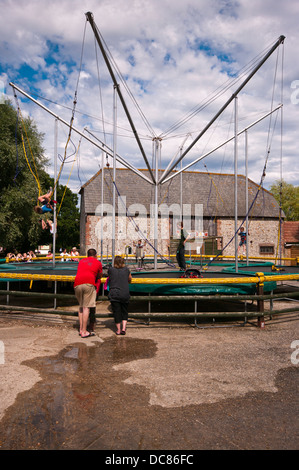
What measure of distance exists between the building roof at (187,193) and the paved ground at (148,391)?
1026 inches

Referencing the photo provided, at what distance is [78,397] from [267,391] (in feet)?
7.70

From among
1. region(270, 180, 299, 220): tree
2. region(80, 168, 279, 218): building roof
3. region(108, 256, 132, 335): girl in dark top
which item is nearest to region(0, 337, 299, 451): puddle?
region(108, 256, 132, 335): girl in dark top

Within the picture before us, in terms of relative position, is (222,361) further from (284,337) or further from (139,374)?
(284,337)

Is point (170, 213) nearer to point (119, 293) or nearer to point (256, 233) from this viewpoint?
point (256, 233)

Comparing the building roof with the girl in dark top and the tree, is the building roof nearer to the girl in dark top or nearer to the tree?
the tree

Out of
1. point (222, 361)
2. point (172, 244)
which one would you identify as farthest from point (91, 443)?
point (172, 244)

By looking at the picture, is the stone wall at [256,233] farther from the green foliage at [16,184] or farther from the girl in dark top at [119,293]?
the girl in dark top at [119,293]

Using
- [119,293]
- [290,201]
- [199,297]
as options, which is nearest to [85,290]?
[119,293]

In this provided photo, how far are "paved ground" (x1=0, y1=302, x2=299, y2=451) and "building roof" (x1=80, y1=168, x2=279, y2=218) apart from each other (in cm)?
2607

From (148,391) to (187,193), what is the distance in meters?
31.9

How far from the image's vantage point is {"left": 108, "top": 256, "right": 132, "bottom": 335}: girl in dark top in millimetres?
6168

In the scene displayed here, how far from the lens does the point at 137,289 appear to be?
7895 mm

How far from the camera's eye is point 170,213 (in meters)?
32.6
